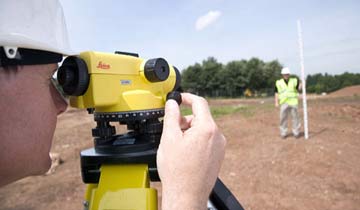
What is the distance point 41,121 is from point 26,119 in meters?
0.04

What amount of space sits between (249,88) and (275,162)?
45645 millimetres

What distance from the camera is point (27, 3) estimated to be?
787 mm

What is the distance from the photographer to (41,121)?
2.75 ft

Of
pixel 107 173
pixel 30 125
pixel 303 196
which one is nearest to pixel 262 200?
pixel 303 196

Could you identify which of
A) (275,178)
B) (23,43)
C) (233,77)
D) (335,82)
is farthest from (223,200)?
(335,82)

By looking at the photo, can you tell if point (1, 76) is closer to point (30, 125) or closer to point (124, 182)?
point (30, 125)

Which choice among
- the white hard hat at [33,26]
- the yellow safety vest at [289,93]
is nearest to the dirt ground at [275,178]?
the yellow safety vest at [289,93]

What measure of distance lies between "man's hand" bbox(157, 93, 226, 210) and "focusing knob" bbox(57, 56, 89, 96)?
281mm

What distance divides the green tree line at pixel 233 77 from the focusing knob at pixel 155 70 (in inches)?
1858

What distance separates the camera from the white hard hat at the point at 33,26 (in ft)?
2.44

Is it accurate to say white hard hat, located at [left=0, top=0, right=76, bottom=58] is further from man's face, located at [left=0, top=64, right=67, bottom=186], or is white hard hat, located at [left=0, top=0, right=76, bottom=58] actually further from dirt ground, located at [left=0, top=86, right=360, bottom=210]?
dirt ground, located at [left=0, top=86, right=360, bottom=210]

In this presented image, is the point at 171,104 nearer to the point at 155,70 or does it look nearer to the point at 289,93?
the point at 155,70

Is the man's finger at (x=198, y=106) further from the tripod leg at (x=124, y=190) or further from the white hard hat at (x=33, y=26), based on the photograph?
the white hard hat at (x=33, y=26)

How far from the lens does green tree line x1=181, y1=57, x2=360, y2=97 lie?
48963 millimetres
